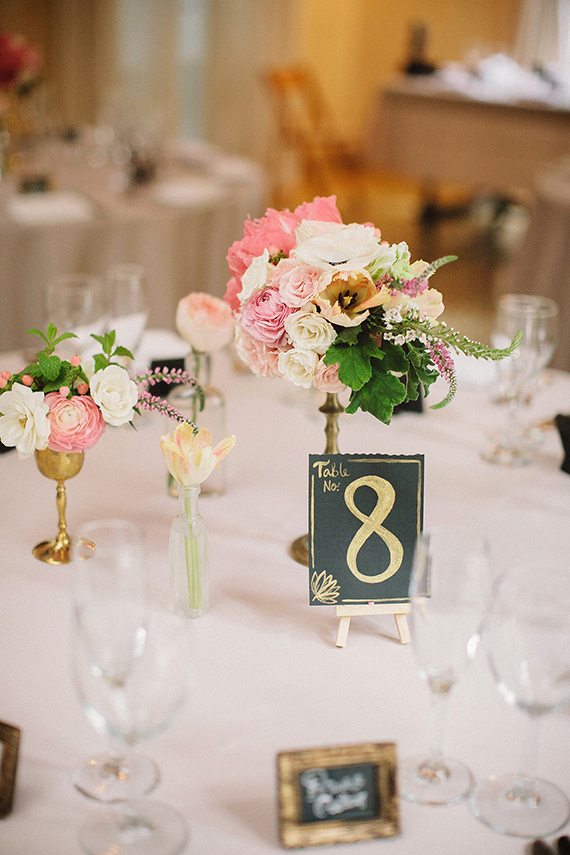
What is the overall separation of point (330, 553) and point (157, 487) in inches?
17.9

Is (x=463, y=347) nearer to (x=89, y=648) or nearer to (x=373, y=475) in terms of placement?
(x=373, y=475)

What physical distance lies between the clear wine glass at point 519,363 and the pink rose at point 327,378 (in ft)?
1.87

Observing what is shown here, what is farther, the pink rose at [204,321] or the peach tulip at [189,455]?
the pink rose at [204,321]

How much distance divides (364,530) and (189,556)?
214 mm

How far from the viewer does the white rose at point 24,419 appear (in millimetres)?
1059

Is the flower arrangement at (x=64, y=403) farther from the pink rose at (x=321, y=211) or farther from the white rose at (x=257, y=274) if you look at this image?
the pink rose at (x=321, y=211)

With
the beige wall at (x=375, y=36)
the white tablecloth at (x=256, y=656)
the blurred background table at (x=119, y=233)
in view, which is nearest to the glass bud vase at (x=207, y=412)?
the white tablecloth at (x=256, y=656)

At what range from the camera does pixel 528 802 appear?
800 millimetres

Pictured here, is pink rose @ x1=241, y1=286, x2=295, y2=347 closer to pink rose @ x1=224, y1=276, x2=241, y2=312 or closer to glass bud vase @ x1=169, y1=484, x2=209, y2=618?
pink rose @ x1=224, y1=276, x2=241, y2=312

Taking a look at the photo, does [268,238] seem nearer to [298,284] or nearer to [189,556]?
[298,284]

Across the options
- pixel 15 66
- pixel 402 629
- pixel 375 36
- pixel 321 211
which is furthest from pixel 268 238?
pixel 375 36

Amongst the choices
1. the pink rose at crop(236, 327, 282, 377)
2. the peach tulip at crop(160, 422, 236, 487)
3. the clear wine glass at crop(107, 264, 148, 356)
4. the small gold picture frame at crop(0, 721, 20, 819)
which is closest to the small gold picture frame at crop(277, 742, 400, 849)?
the small gold picture frame at crop(0, 721, 20, 819)

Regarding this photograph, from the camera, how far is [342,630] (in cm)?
103

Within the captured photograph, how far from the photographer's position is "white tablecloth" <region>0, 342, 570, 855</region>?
0.79 metres
